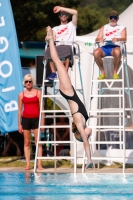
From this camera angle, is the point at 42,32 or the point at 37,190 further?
the point at 42,32

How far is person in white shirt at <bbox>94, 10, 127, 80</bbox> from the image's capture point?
12500 mm

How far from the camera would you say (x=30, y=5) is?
36188 millimetres

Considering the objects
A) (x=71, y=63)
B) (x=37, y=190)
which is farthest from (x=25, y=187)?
(x=71, y=63)

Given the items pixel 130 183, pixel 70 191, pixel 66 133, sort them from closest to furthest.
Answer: pixel 70 191 → pixel 130 183 → pixel 66 133

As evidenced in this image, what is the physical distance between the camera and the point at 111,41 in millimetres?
12547

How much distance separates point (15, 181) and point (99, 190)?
5.85 ft

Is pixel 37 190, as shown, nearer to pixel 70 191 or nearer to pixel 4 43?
pixel 70 191

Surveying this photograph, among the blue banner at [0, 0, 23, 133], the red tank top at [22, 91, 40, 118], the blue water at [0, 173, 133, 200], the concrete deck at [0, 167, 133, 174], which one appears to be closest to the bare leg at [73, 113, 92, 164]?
the blue water at [0, 173, 133, 200]

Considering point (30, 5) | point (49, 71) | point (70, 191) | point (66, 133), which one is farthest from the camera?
point (30, 5)

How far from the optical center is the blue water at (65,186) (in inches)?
347

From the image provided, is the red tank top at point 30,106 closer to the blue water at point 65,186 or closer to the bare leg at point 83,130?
the blue water at point 65,186

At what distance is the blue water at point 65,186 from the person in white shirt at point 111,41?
2345 millimetres

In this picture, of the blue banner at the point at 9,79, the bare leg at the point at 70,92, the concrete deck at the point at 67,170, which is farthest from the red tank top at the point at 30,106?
the bare leg at the point at 70,92

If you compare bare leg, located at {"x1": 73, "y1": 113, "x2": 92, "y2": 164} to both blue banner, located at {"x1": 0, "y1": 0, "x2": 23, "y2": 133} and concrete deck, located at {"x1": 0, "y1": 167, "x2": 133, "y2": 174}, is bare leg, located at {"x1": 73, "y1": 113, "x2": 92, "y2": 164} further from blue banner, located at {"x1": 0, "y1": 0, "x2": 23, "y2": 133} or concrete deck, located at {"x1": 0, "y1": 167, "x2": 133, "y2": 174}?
blue banner, located at {"x1": 0, "y1": 0, "x2": 23, "y2": 133}
